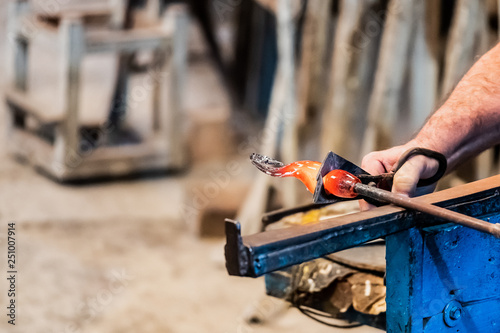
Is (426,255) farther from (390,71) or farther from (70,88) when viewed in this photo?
(70,88)

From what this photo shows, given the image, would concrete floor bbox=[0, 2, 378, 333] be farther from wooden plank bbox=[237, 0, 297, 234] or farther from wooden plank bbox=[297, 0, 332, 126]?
wooden plank bbox=[297, 0, 332, 126]

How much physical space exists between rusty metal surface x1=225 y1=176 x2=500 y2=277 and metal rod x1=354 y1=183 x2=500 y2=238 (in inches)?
0.9

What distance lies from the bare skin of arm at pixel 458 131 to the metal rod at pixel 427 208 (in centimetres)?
11

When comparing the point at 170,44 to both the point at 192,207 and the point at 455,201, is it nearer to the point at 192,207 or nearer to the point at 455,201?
the point at 192,207

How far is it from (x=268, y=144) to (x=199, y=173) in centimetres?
140

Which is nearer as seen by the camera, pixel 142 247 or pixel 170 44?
pixel 142 247

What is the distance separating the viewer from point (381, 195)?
5.66ft

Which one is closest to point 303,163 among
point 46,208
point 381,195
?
point 381,195

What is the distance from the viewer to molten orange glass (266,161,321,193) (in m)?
1.80

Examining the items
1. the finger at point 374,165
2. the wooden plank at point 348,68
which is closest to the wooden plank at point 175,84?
the wooden plank at point 348,68

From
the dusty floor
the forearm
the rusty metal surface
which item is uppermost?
the forearm

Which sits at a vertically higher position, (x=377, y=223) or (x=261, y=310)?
(x=377, y=223)

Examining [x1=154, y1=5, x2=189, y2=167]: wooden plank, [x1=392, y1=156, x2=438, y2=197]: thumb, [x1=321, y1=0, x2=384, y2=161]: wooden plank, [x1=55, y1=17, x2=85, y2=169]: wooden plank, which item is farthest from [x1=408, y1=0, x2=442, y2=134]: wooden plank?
[x1=55, y1=17, x2=85, y2=169]: wooden plank

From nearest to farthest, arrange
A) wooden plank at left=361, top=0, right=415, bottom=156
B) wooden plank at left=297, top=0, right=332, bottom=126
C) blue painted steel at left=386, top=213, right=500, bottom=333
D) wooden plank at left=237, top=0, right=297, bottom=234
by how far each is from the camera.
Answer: blue painted steel at left=386, top=213, right=500, bottom=333
wooden plank at left=361, top=0, right=415, bottom=156
wooden plank at left=297, top=0, right=332, bottom=126
wooden plank at left=237, top=0, right=297, bottom=234
